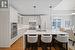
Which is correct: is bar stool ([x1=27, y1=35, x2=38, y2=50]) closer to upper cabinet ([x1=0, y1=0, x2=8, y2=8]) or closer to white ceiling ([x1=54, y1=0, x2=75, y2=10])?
upper cabinet ([x1=0, y1=0, x2=8, y2=8])

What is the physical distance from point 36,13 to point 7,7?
6063mm

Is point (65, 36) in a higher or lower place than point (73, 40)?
higher

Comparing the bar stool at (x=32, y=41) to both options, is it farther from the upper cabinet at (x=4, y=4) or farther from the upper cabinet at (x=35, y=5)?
the upper cabinet at (x=35, y=5)

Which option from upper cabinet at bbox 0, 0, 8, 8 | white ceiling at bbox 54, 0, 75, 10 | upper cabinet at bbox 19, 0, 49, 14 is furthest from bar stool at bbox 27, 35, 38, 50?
white ceiling at bbox 54, 0, 75, 10

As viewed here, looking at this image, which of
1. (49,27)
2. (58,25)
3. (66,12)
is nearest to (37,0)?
(49,27)

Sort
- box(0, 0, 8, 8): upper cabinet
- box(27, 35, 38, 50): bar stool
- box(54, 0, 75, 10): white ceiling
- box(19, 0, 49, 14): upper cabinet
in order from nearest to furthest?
box(27, 35, 38, 50): bar stool
box(0, 0, 8, 8): upper cabinet
box(19, 0, 49, 14): upper cabinet
box(54, 0, 75, 10): white ceiling

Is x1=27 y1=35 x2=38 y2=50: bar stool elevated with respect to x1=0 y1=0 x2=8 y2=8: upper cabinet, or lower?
lower

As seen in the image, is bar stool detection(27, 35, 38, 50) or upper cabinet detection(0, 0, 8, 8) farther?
upper cabinet detection(0, 0, 8, 8)

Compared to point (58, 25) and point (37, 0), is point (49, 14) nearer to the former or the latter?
point (58, 25)

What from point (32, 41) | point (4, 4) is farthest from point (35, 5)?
point (32, 41)

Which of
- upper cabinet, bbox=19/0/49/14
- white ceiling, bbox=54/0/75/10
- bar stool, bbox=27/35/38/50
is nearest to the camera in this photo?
bar stool, bbox=27/35/38/50

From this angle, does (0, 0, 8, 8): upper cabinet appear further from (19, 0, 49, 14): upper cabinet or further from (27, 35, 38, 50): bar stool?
(27, 35, 38, 50): bar stool

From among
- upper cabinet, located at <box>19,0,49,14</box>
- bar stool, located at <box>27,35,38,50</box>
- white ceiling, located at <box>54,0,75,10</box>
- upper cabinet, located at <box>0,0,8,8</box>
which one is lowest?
bar stool, located at <box>27,35,38,50</box>

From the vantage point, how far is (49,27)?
37.4ft
